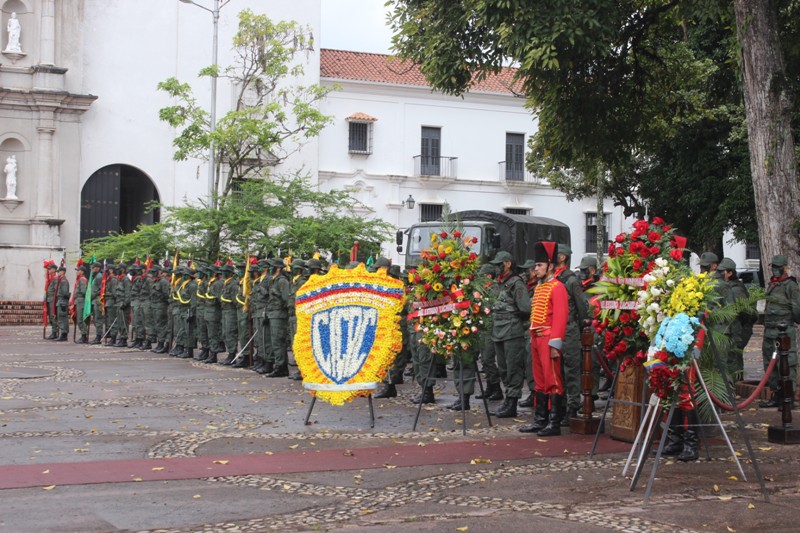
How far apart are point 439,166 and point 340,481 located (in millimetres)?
37500

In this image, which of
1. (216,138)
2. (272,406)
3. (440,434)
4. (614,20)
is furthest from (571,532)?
(216,138)

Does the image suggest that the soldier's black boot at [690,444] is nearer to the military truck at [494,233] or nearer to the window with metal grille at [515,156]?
the military truck at [494,233]

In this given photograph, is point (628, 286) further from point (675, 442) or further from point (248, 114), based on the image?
point (248, 114)

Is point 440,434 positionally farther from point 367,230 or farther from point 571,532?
point 367,230

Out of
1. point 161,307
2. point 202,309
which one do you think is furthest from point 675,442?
point 161,307

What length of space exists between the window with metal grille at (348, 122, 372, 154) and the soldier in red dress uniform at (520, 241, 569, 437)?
32791mm

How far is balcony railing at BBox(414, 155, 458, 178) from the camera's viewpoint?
4525 centimetres

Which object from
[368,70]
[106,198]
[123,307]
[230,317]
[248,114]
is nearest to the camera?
[230,317]

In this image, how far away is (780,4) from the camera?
16766 millimetres

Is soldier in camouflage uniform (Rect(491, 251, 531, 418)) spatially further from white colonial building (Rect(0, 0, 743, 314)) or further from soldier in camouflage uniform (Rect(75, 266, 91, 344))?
white colonial building (Rect(0, 0, 743, 314))

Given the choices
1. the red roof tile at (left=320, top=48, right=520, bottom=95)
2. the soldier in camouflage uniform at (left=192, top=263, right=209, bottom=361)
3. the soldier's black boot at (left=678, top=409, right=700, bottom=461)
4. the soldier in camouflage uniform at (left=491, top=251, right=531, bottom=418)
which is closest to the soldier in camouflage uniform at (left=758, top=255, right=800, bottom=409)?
the soldier in camouflage uniform at (left=491, top=251, right=531, bottom=418)

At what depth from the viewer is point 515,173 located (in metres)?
47.1

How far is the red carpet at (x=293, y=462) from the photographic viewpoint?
339 inches

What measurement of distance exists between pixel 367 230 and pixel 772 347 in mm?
20593
